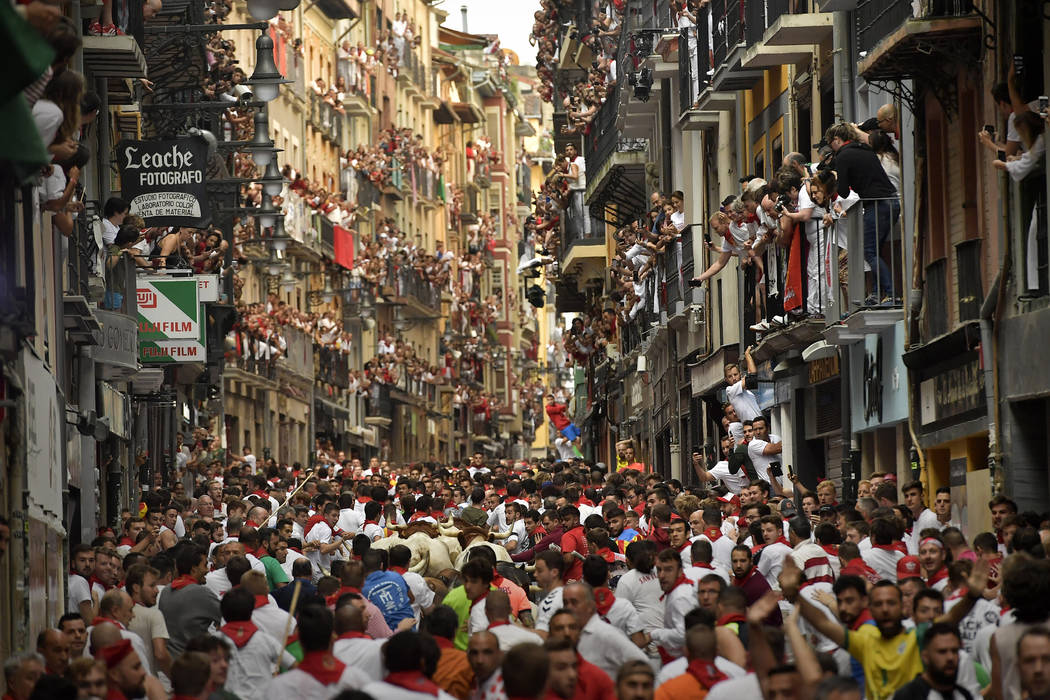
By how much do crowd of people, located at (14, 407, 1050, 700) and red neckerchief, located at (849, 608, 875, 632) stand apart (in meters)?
0.02

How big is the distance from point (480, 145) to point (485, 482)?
8123cm

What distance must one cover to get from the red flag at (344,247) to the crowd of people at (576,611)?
46437 millimetres

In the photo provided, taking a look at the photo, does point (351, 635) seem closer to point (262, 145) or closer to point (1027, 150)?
point (1027, 150)

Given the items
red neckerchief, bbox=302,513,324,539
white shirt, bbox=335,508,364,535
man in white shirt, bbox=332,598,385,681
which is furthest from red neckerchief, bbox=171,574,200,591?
white shirt, bbox=335,508,364,535

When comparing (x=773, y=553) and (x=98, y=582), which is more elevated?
(x=773, y=553)

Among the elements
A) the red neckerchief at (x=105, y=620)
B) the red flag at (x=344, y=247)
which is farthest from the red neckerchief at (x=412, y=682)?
the red flag at (x=344, y=247)

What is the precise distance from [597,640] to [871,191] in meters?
13.1

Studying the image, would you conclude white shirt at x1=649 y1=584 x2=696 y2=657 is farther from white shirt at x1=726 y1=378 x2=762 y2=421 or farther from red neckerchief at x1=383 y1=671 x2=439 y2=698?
white shirt at x1=726 y1=378 x2=762 y2=421

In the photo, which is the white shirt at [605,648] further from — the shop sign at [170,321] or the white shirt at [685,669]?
the shop sign at [170,321]

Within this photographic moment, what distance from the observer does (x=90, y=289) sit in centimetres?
2444

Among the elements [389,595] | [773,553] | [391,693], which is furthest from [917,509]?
[391,693]

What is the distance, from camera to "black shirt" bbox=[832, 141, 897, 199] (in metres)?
23.2

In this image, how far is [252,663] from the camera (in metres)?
11.5

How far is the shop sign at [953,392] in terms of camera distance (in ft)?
66.2
